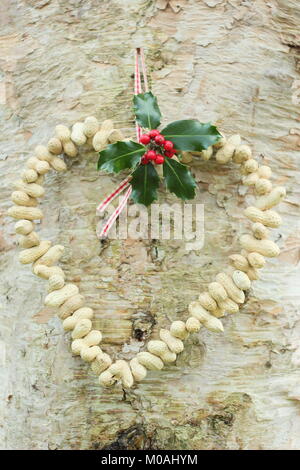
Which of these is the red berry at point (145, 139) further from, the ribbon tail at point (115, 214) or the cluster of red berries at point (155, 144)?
the ribbon tail at point (115, 214)

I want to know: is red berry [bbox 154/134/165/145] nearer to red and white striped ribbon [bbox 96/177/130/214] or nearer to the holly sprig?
the holly sprig

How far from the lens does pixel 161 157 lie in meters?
0.98

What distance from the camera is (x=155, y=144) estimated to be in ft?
3.27

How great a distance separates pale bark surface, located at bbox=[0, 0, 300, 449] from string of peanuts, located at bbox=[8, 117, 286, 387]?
1.3 inches

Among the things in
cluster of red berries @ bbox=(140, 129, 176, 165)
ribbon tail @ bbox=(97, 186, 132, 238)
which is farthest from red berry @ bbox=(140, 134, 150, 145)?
ribbon tail @ bbox=(97, 186, 132, 238)

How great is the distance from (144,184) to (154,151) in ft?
0.24

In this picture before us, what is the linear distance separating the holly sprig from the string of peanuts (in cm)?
5

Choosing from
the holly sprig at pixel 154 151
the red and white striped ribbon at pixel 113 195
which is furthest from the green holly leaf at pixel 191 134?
the red and white striped ribbon at pixel 113 195

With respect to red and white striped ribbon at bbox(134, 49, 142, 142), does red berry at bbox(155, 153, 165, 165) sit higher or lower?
lower

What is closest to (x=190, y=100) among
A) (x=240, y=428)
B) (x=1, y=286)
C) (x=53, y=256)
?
(x=53, y=256)

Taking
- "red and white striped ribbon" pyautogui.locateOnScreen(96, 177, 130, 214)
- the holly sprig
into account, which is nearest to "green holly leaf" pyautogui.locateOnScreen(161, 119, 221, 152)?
the holly sprig

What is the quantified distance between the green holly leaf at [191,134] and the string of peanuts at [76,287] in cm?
4

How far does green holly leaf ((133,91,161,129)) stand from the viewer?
3.23ft

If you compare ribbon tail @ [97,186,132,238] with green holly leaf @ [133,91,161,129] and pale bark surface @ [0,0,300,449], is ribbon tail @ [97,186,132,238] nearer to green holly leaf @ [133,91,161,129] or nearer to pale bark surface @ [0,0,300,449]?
pale bark surface @ [0,0,300,449]
